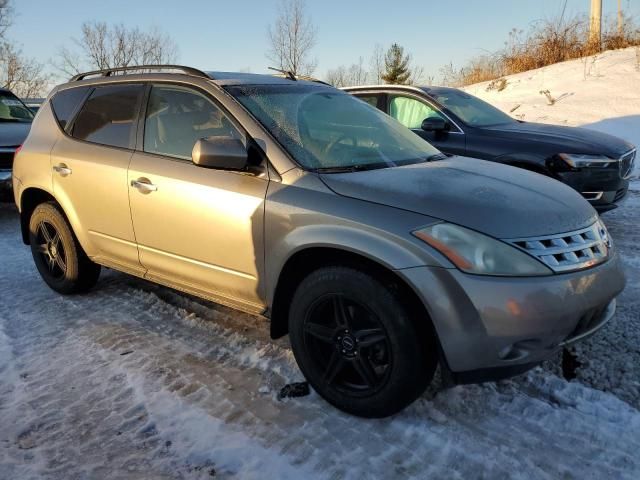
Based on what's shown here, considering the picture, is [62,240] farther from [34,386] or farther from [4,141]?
[4,141]

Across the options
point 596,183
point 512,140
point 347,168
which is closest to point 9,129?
point 347,168

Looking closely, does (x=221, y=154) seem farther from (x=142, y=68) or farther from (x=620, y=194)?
(x=620, y=194)

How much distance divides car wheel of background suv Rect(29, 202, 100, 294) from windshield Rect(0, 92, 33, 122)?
492cm

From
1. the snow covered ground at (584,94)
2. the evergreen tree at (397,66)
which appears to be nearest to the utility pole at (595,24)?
the snow covered ground at (584,94)

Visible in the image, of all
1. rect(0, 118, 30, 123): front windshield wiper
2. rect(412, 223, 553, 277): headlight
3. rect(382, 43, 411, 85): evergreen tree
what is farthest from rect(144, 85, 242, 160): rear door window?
rect(382, 43, 411, 85): evergreen tree

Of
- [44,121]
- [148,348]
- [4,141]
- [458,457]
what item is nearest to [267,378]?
[148,348]

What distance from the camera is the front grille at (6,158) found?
714 centimetres

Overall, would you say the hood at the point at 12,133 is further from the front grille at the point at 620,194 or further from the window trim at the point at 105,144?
the front grille at the point at 620,194

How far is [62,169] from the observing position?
3941 mm

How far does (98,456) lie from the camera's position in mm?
2342

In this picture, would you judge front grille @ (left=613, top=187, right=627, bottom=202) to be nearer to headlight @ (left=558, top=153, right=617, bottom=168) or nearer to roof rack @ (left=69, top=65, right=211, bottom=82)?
headlight @ (left=558, top=153, right=617, bottom=168)

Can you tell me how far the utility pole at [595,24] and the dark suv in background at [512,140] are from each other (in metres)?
14.0

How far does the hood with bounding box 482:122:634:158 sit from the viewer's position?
17.3 feet

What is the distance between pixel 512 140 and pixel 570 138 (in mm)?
586
